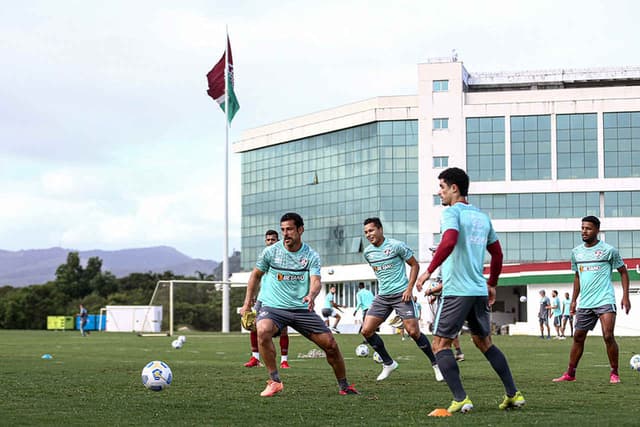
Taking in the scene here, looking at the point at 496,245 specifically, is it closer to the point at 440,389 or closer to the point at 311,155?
the point at 440,389

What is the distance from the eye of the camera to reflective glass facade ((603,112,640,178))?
242ft

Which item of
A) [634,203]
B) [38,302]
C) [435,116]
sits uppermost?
[435,116]

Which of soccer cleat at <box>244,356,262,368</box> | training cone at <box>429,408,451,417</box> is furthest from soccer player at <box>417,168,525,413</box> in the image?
soccer cleat at <box>244,356,262,368</box>

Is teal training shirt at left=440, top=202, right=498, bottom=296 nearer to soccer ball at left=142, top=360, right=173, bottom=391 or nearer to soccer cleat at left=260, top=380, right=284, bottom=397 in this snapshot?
soccer cleat at left=260, top=380, right=284, bottom=397

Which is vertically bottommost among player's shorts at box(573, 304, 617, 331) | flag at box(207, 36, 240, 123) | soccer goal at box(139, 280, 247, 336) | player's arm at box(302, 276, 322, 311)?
soccer goal at box(139, 280, 247, 336)

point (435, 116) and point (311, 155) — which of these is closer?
point (435, 116)

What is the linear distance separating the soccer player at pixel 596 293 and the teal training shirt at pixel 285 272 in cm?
408

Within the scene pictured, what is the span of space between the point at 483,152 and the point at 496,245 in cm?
6810

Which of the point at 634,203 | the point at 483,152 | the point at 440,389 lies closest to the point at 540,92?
the point at 483,152

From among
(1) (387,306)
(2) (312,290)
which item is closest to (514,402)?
(2) (312,290)

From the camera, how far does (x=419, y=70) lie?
77.6 meters

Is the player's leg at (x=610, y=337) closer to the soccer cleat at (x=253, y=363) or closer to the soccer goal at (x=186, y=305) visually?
the soccer cleat at (x=253, y=363)

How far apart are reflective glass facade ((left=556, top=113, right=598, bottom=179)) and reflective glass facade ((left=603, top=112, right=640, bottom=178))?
0.91 meters

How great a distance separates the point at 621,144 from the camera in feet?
243
